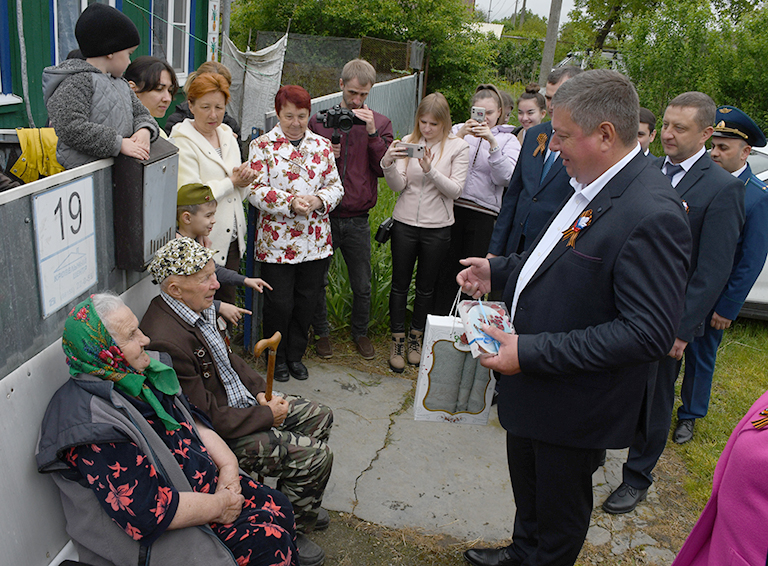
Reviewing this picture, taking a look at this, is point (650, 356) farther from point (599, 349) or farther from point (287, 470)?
point (287, 470)

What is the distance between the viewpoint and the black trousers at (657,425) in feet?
10.8

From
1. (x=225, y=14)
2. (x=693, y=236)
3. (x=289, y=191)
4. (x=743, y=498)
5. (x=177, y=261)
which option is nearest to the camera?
(x=743, y=498)

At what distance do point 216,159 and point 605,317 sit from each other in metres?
2.47

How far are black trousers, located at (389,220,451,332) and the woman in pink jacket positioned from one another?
121 inches

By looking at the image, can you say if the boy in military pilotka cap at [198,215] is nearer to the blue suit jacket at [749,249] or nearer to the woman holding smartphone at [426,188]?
the woman holding smartphone at [426,188]

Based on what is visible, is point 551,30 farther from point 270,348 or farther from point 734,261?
point 270,348

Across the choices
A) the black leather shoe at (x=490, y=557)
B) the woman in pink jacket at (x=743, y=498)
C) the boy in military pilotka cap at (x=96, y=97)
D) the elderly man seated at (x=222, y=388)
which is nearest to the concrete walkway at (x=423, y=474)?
the black leather shoe at (x=490, y=557)

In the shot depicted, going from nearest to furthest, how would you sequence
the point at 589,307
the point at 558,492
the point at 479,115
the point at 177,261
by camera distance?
the point at 589,307 < the point at 558,492 < the point at 177,261 < the point at 479,115

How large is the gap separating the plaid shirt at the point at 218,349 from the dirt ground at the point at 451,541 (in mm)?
766

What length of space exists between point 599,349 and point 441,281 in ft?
9.81

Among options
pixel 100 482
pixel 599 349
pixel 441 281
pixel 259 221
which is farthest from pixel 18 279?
pixel 441 281

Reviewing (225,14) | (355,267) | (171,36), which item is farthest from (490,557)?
(225,14)

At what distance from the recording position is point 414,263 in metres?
4.68

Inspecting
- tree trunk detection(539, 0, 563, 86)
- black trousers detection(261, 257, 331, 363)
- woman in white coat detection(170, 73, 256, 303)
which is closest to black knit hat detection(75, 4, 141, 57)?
woman in white coat detection(170, 73, 256, 303)
